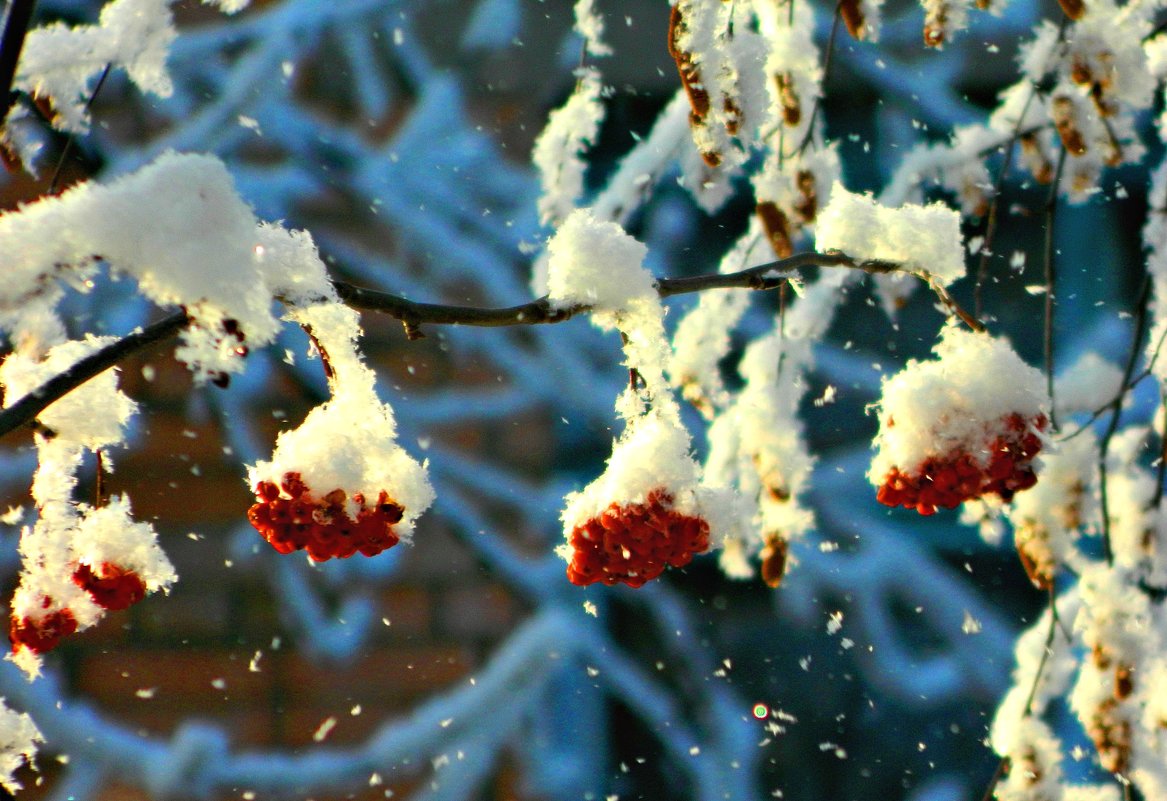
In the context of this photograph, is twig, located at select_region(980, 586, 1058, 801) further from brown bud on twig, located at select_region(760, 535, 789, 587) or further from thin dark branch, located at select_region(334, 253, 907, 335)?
thin dark branch, located at select_region(334, 253, 907, 335)

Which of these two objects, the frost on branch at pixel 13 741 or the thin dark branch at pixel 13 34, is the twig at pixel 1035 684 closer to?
the frost on branch at pixel 13 741

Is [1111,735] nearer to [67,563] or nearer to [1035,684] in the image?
[1035,684]

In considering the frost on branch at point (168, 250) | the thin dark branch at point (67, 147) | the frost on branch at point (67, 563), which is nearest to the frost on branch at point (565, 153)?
the thin dark branch at point (67, 147)

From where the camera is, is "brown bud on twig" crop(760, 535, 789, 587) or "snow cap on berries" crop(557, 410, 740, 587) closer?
"snow cap on berries" crop(557, 410, 740, 587)

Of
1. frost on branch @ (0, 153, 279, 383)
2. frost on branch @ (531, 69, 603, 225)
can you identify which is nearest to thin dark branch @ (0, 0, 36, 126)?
frost on branch @ (0, 153, 279, 383)

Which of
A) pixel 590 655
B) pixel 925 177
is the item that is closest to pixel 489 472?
pixel 590 655

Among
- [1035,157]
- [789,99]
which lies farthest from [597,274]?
[1035,157]

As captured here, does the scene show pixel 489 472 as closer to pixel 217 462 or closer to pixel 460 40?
pixel 217 462
